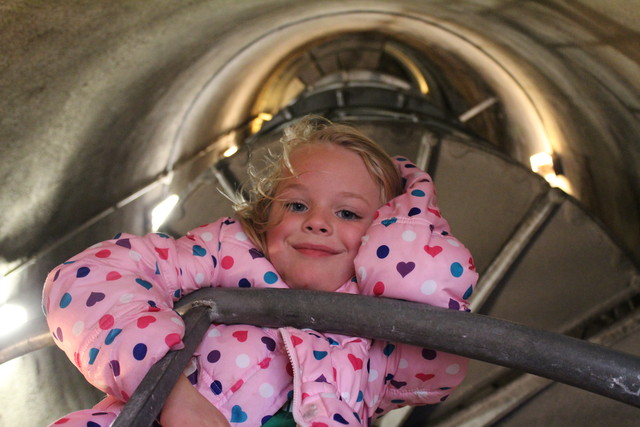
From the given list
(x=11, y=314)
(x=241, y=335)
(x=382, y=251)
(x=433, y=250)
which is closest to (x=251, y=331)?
(x=241, y=335)

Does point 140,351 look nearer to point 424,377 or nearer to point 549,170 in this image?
point 424,377

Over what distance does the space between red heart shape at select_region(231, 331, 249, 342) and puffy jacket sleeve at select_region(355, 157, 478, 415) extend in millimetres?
340

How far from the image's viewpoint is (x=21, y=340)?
219 centimetres

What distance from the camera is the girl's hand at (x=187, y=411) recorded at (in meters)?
1.51

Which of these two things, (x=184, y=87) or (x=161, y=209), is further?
(x=161, y=209)

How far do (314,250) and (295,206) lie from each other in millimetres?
171

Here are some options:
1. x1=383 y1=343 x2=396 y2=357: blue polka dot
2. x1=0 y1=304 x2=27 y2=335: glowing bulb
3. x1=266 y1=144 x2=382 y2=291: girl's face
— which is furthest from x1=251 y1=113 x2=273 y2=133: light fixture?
x1=383 y1=343 x2=396 y2=357: blue polka dot

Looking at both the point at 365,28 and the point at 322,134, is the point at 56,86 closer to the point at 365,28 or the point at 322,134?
the point at 322,134

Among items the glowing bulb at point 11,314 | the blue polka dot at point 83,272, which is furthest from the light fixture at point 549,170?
the blue polka dot at point 83,272

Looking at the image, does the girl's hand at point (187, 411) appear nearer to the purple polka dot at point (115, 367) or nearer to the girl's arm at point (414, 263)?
the purple polka dot at point (115, 367)

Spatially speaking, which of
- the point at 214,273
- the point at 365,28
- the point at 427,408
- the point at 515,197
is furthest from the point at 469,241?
the point at 365,28

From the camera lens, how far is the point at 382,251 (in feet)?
6.36

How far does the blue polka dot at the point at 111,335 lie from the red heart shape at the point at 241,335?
1.22ft

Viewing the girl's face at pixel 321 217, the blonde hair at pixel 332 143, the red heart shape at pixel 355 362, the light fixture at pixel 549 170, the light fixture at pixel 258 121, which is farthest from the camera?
the light fixture at pixel 258 121
